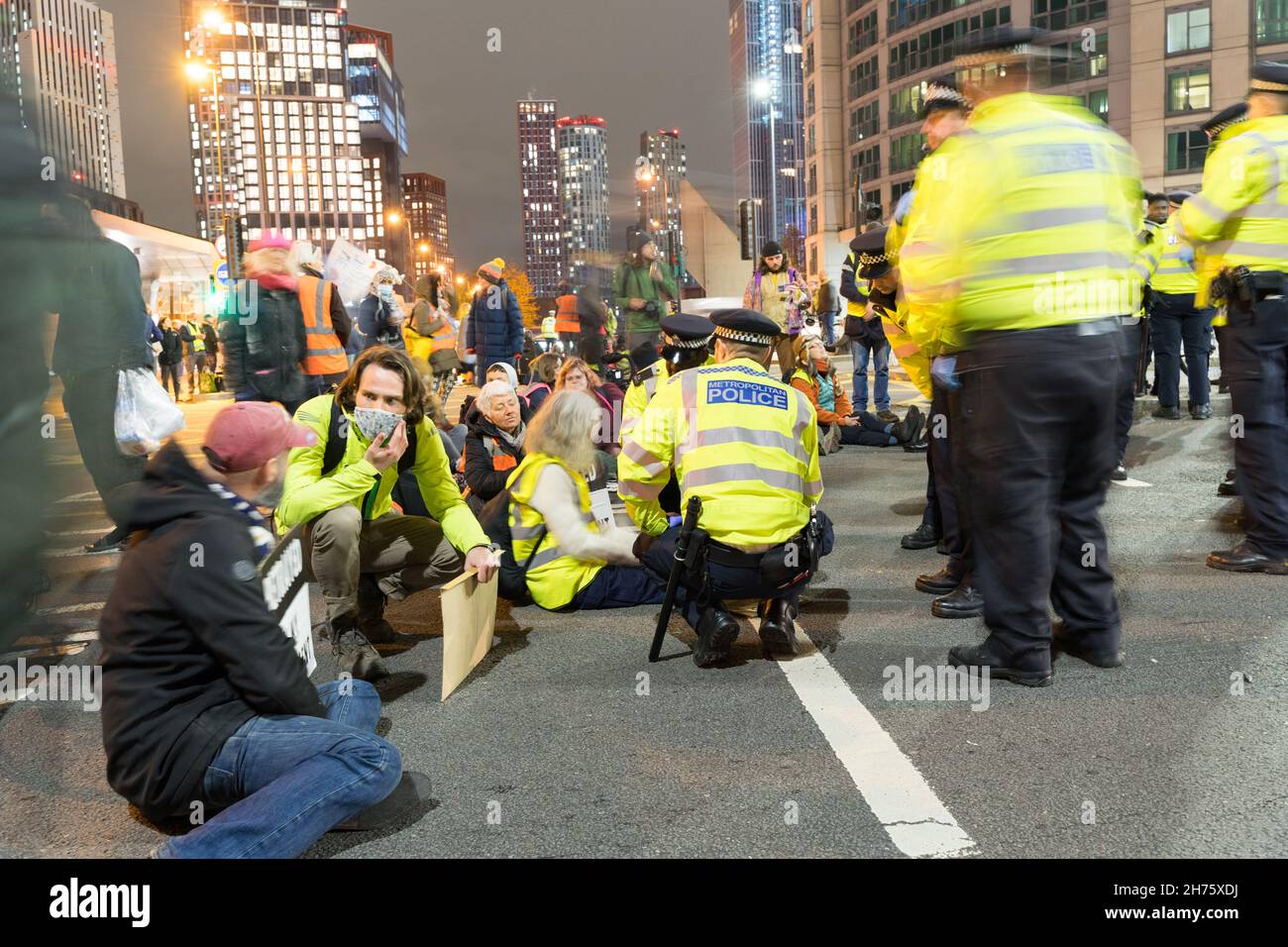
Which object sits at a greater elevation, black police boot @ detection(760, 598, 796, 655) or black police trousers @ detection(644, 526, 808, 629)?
black police trousers @ detection(644, 526, 808, 629)

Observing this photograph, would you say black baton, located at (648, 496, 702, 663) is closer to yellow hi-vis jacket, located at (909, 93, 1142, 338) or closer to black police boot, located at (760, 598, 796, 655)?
black police boot, located at (760, 598, 796, 655)

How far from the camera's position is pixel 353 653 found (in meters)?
4.81

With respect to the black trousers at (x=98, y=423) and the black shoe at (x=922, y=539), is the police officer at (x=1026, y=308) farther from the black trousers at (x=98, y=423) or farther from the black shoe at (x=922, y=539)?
the black trousers at (x=98, y=423)

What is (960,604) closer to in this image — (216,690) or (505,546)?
(505,546)

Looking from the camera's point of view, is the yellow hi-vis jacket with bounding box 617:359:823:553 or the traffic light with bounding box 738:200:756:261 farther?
the traffic light with bounding box 738:200:756:261

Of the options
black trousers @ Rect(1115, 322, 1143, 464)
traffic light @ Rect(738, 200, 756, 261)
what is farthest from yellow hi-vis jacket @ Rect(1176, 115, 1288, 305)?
traffic light @ Rect(738, 200, 756, 261)

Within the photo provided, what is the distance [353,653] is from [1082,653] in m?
3.06

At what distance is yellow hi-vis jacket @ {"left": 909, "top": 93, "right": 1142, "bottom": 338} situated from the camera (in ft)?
13.9

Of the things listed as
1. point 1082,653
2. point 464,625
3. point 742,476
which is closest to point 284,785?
point 464,625

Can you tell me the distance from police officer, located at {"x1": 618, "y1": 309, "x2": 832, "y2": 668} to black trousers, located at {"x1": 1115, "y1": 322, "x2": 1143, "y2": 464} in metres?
1.28

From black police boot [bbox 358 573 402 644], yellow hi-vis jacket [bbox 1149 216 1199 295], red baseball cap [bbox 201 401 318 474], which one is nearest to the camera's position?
red baseball cap [bbox 201 401 318 474]

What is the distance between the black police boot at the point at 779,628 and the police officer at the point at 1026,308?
2.76 feet
